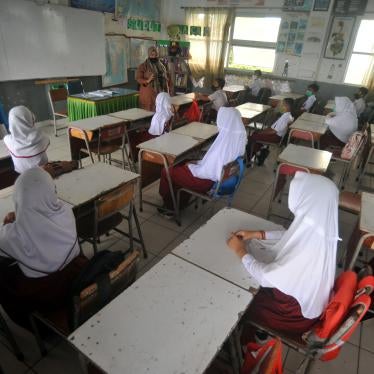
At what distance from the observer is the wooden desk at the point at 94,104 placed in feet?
14.8

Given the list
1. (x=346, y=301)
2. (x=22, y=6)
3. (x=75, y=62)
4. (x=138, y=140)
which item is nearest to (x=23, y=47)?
(x=22, y=6)

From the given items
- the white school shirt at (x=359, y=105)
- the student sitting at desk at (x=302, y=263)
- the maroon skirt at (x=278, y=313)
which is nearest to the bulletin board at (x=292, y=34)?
the white school shirt at (x=359, y=105)

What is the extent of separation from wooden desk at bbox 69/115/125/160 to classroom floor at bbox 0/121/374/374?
2.25 feet

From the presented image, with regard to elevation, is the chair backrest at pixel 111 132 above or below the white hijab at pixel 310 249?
below

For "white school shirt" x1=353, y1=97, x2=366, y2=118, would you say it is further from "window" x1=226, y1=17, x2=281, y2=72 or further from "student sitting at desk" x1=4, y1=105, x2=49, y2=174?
"student sitting at desk" x1=4, y1=105, x2=49, y2=174

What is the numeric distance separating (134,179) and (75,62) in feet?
15.8

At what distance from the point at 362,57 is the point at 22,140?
23.4ft

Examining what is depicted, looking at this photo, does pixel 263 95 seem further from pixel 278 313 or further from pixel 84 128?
pixel 278 313

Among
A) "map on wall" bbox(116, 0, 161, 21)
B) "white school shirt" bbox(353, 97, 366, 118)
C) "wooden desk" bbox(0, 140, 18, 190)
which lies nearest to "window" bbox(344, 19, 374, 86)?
"white school shirt" bbox(353, 97, 366, 118)

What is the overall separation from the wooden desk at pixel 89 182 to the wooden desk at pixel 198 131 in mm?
1274

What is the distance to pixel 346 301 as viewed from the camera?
109 centimetres

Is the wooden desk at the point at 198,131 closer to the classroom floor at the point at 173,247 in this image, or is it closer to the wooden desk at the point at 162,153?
the wooden desk at the point at 162,153

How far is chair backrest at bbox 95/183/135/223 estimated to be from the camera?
1.79 metres

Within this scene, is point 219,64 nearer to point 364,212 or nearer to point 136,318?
point 364,212
